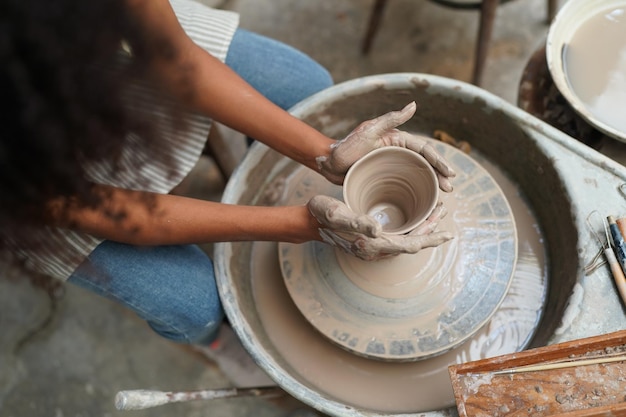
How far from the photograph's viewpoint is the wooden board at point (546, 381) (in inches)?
41.3

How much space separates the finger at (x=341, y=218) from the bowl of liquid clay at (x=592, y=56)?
637 mm

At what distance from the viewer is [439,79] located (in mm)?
1446

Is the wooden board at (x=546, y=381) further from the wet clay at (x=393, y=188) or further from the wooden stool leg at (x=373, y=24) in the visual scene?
the wooden stool leg at (x=373, y=24)

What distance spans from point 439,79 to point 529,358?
0.77 meters

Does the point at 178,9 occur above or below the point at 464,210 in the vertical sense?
below

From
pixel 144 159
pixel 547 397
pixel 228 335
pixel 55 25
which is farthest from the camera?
pixel 228 335

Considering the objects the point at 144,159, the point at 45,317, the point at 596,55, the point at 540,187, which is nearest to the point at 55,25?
the point at 144,159

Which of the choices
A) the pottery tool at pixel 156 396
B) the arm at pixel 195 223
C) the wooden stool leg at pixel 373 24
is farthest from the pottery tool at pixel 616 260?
the wooden stool leg at pixel 373 24

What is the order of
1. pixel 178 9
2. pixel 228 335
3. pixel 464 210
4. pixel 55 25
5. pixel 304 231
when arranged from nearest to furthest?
1. pixel 55 25
2. pixel 304 231
3. pixel 464 210
4. pixel 178 9
5. pixel 228 335

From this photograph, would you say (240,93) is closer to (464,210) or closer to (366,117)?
(366,117)

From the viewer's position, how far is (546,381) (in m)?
1.07

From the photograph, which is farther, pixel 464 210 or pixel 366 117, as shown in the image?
pixel 366 117

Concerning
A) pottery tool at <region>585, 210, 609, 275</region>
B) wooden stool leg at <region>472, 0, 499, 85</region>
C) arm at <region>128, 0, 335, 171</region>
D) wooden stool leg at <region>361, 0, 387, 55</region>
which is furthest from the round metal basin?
wooden stool leg at <region>361, 0, 387, 55</region>

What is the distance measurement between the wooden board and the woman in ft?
0.94
